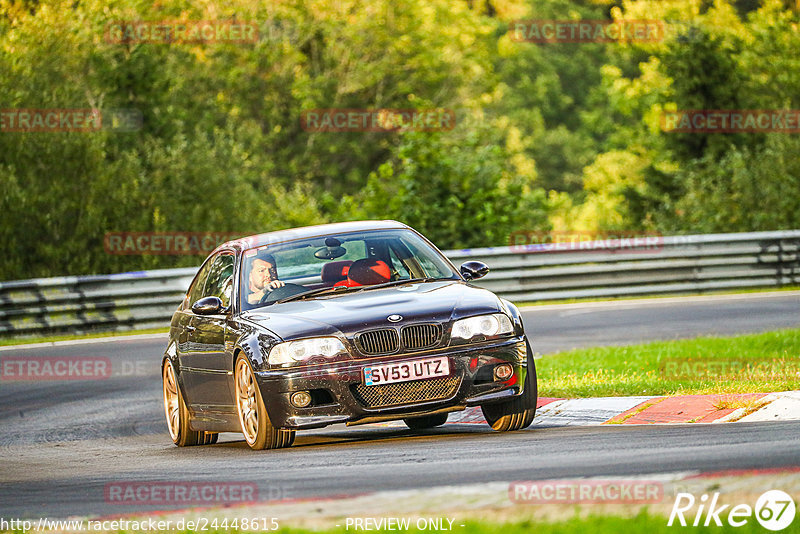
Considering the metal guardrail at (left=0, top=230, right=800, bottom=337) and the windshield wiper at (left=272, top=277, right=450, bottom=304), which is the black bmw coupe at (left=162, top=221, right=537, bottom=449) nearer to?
the windshield wiper at (left=272, top=277, right=450, bottom=304)

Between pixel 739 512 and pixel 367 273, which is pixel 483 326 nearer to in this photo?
pixel 367 273

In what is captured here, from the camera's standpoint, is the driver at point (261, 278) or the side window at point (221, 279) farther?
the side window at point (221, 279)

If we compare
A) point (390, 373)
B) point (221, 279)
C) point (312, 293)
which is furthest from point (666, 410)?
point (221, 279)

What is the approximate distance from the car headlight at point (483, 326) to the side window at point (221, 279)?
201 cm

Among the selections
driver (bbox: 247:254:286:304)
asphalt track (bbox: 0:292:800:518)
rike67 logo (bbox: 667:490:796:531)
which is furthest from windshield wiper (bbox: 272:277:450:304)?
rike67 logo (bbox: 667:490:796:531)

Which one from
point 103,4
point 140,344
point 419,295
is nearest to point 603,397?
point 419,295

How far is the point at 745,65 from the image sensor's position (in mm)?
45656

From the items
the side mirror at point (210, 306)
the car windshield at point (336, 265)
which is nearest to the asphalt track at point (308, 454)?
the side mirror at point (210, 306)

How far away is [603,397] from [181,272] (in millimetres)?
11246

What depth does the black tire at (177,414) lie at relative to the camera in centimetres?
1105

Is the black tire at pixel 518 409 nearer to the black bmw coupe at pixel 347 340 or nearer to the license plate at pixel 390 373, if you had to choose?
the black bmw coupe at pixel 347 340

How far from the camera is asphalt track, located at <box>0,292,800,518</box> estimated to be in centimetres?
705

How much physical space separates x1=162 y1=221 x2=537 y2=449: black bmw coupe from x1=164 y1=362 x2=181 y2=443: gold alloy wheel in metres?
0.32

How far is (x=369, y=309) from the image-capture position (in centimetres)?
923
